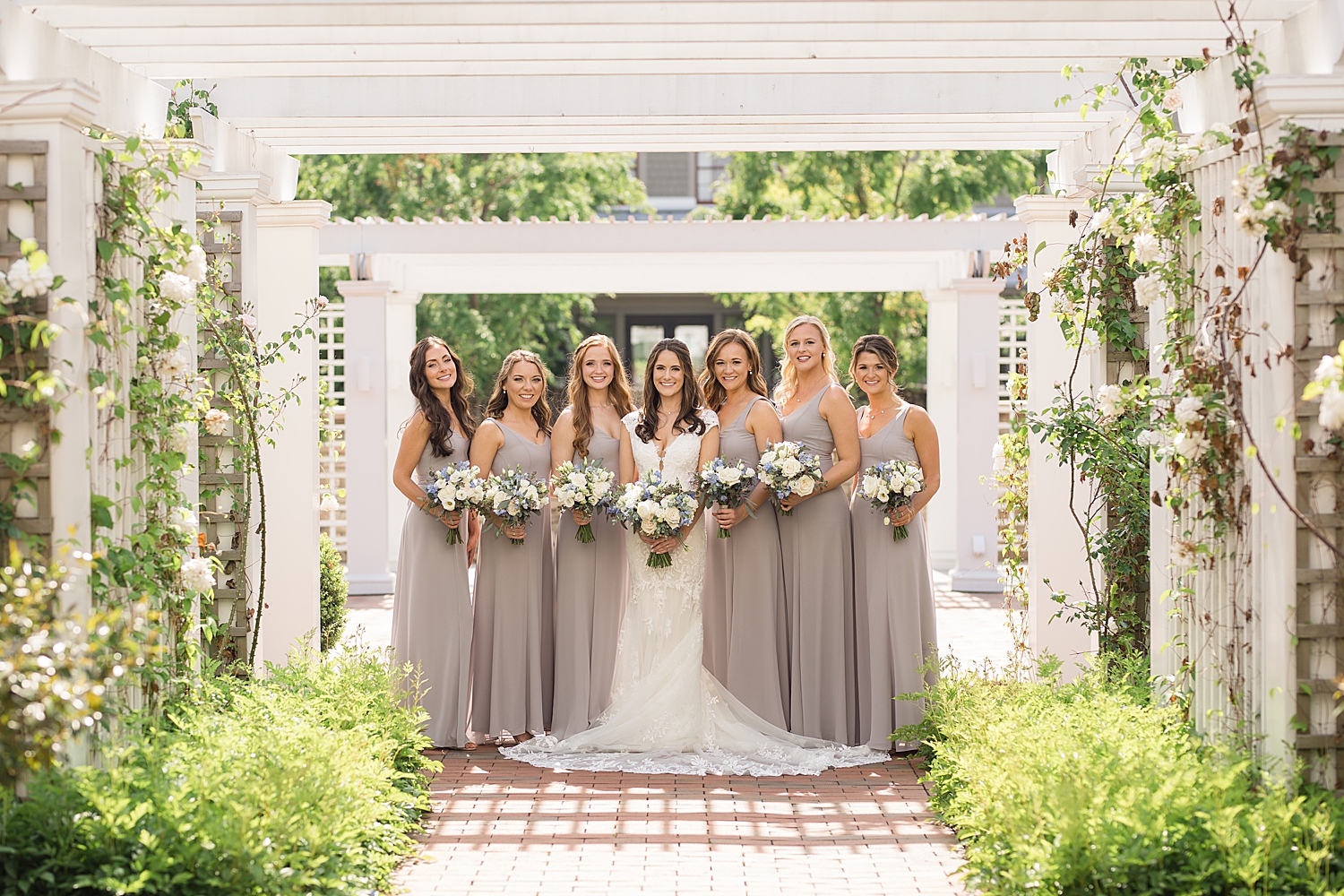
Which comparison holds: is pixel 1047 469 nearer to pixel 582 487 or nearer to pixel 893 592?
pixel 893 592

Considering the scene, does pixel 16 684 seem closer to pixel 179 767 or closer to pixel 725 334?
pixel 179 767

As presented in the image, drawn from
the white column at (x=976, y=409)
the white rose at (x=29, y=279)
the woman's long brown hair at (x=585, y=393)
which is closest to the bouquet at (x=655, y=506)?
the woman's long brown hair at (x=585, y=393)

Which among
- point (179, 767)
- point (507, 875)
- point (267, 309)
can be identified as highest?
point (267, 309)

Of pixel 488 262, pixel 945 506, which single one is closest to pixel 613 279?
pixel 488 262

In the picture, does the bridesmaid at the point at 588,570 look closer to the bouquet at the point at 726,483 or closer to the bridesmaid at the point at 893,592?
the bouquet at the point at 726,483

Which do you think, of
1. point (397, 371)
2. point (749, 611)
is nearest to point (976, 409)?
point (397, 371)

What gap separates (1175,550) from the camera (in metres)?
4.57

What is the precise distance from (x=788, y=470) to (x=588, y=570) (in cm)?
112

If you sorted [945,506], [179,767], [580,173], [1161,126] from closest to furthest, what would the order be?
[179,767], [1161,126], [945,506], [580,173]

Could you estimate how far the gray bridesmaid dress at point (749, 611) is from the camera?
20.2 ft

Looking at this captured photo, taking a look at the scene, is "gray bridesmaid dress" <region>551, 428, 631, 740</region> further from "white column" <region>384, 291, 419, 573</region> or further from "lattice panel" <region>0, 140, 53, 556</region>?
"white column" <region>384, 291, 419, 573</region>

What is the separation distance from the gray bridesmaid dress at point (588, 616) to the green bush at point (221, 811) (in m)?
1.37

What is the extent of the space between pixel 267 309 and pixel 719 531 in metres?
2.66

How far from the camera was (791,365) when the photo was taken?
21.0 ft
